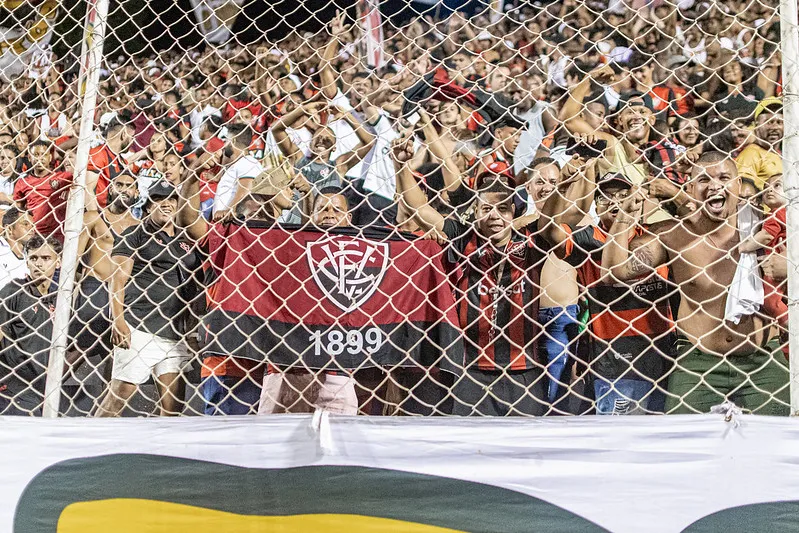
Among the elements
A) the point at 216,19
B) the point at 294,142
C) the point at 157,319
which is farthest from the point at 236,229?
the point at 216,19

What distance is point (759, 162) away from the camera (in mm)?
3641

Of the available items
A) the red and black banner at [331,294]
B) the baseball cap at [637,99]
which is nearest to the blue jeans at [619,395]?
the red and black banner at [331,294]

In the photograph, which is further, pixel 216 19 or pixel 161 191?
pixel 161 191

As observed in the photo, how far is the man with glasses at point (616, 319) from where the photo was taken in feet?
10.7

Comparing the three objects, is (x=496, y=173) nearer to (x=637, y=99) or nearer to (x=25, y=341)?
(x=637, y=99)

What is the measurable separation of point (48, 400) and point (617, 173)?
227cm

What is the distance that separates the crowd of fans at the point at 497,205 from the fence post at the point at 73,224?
60 cm

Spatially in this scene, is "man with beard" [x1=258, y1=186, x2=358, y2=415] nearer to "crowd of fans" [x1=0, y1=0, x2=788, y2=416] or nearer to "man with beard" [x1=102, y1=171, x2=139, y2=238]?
"crowd of fans" [x1=0, y1=0, x2=788, y2=416]

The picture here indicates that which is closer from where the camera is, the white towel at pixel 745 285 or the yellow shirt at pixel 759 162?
the white towel at pixel 745 285

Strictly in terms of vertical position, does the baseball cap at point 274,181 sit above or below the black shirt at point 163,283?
above

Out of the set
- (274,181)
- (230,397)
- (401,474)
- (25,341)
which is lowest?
(230,397)

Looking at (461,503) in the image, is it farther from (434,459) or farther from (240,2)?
(240,2)

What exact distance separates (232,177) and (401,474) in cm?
238

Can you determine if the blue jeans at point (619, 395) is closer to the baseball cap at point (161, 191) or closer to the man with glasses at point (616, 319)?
the man with glasses at point (616, 319)
